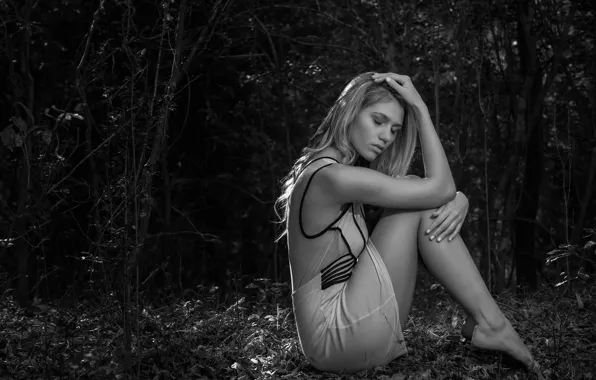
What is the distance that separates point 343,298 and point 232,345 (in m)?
0.89

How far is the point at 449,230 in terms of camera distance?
13.7 feet

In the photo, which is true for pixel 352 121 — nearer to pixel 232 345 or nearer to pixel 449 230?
pixel 449 230

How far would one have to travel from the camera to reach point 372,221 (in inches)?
184

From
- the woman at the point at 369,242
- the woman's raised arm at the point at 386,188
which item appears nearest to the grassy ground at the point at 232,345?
the woman at the point at 369,242

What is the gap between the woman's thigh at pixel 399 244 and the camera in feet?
13.8

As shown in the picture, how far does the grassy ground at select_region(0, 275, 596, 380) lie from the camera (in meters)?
4.30

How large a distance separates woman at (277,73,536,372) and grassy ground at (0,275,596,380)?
0.18 metres

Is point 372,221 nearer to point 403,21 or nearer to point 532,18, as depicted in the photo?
point 403,21

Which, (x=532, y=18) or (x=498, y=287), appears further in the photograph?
(x=532, y=18)

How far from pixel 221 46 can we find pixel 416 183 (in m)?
4.21

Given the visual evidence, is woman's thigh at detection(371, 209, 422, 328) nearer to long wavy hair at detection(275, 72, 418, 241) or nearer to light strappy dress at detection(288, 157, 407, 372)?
light strappy dress at detection(288, 157, 407, 372)

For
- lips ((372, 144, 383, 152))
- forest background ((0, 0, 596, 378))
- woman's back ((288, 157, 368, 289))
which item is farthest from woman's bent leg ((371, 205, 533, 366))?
forest background ((0, 0, 596, 378))

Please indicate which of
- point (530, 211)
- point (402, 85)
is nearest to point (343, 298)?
point (402, 85)

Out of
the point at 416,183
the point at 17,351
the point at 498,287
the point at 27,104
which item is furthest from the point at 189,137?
the point at 416,183
